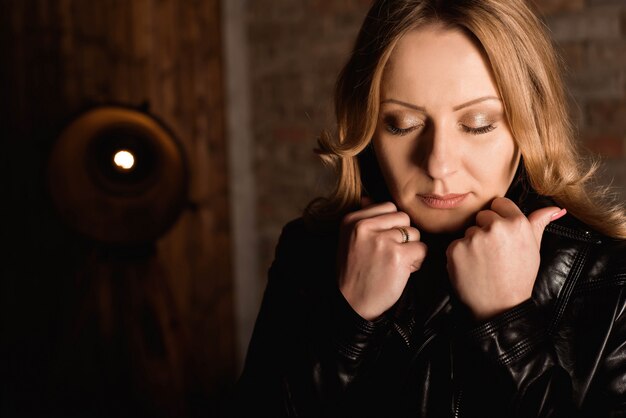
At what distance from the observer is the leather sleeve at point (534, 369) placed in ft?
3.67

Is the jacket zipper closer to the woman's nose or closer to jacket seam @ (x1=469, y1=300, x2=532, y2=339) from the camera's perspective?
jacket seam @ (x1=469, y1=300, x2=532, y2=339)

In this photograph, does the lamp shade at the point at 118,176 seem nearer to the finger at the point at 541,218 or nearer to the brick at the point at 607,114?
the finger at the point at 541,218

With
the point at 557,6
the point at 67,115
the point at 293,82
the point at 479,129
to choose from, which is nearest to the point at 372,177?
the point at 479,129

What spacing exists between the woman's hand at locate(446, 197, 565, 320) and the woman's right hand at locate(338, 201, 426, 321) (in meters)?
0.11

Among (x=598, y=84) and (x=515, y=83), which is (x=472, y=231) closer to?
(x=515, y=83)

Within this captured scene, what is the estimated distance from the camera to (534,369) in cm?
112

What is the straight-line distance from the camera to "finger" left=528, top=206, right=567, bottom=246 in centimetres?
124

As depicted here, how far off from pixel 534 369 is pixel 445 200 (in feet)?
1.18

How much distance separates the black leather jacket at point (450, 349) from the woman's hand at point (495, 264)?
3 centimetres

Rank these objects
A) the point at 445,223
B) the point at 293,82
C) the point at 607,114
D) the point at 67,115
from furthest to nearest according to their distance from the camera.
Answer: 1. the point at 293,82
2. the point at 67,115
3. the point at 607,114
4. the point at 445,223

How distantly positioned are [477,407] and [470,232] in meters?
0.32

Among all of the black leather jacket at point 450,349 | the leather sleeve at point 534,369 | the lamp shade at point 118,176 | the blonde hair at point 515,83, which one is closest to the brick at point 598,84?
the blonde hair at point 515,83

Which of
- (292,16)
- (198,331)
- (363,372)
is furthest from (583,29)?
(198,331)

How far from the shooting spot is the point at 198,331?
3600 mm
